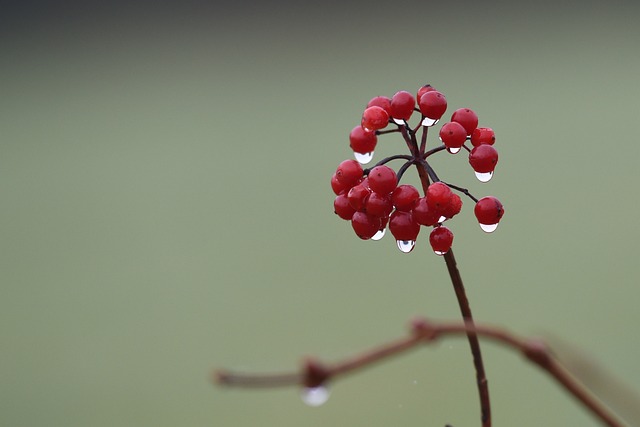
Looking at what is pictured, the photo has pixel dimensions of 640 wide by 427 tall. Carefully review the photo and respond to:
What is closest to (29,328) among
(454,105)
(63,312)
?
(63,312)

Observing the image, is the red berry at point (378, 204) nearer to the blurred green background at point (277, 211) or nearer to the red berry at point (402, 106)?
the red berry at point (402, 106)

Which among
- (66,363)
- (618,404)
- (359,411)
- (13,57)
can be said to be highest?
(13,57)

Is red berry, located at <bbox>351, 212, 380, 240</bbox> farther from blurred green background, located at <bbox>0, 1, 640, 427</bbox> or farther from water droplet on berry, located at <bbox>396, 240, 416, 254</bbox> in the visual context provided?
blurred green background, located at <bbox>0, 1, 640, 427</bbox>

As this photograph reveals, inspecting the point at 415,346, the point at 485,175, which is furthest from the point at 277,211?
the point at 415,346

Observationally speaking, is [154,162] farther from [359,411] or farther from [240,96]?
[359,411]

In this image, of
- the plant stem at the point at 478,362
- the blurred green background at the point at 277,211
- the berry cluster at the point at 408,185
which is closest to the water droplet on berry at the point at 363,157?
the berry cluster at the point at 408,185

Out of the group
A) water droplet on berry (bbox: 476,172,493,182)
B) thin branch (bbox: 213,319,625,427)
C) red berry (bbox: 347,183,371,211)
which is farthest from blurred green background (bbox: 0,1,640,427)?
thin branch (bbox: 213,319,625,427)
